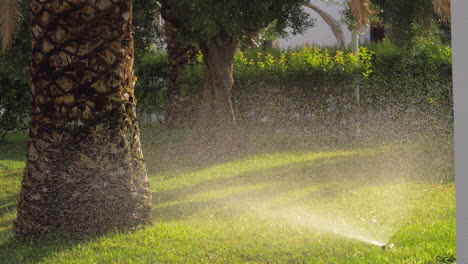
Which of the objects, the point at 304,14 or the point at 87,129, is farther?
the point at 304,14

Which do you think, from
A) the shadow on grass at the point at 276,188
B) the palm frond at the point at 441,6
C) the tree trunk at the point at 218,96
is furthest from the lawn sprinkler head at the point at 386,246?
the tree trunk at the point at 218,96

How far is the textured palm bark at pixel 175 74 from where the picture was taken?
15.0 m

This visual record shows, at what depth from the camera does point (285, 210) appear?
7078 mm

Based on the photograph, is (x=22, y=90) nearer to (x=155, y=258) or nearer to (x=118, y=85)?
(x=118, y=85)

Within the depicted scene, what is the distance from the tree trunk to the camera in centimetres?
1212

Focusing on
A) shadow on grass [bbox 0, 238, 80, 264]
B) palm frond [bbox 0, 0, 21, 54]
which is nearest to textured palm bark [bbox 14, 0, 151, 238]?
shadow on grass [bbox 0, 238, 80, 264]

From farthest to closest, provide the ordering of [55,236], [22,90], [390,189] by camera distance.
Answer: [22,90] → [390,189] → [55,236]

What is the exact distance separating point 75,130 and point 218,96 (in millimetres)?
6330

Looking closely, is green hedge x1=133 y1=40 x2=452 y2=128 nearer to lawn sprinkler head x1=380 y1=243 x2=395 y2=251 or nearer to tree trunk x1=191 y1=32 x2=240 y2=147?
tree trunk x1=191 y1=32 x2=240 y2=147

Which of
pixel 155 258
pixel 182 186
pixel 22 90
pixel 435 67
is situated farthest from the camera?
pixel 22 90

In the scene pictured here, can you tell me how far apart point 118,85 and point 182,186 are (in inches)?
124

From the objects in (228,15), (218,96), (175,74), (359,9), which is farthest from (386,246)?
(175,74)

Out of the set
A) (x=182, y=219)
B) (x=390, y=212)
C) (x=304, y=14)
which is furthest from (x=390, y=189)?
(x=304, y=14)

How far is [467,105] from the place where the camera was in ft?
6.86
